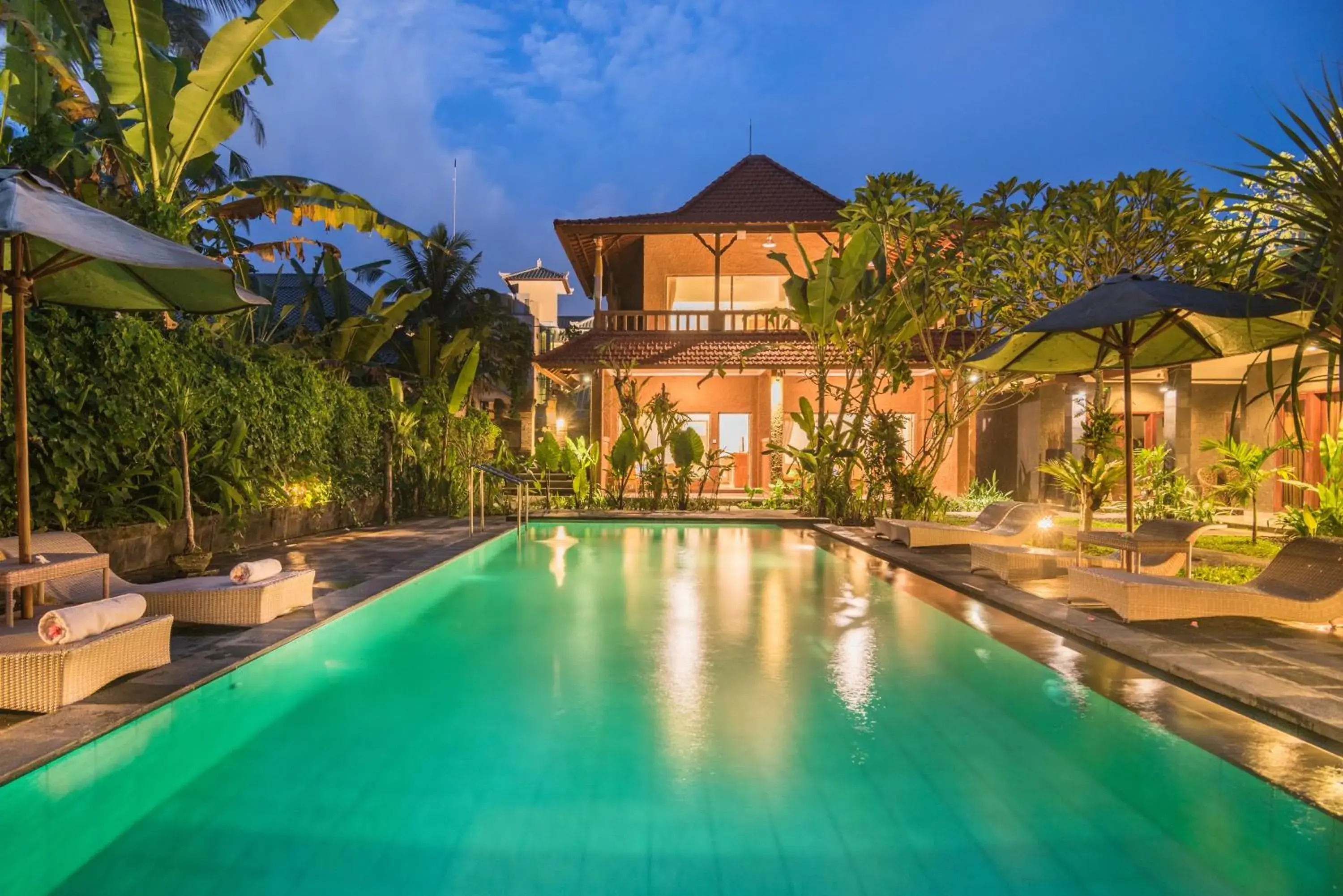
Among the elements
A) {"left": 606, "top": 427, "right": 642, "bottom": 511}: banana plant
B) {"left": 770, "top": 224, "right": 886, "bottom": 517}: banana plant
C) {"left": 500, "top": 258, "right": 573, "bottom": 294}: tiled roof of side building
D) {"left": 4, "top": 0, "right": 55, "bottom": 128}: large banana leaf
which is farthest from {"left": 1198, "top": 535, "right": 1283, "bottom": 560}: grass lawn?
{"left": 500, "top": 258, "right": 573, "bottom": 294}: tiled roof of side building

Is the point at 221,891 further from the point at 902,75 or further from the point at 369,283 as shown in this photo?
the point at 902,75

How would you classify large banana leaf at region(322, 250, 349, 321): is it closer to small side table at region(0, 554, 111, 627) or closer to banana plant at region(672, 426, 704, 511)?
banana plant at region(672, 426, 704, 511)

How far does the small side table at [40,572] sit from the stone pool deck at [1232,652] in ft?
19.4

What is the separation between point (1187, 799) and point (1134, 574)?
2.77 metres

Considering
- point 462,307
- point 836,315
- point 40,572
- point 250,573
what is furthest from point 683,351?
point 40,572

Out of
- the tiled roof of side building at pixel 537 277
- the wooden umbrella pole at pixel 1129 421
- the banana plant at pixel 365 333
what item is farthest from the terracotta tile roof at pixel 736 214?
the tiled roof of side building at pixel 537 277

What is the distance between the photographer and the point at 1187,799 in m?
3.29

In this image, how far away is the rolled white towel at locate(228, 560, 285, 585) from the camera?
547 centimetres

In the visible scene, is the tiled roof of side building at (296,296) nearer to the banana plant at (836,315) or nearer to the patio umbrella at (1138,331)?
the banana plant at (836,315)

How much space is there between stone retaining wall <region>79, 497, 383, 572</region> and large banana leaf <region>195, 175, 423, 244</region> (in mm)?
3903

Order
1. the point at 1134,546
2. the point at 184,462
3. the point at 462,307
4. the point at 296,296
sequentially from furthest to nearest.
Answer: the point at 296,296 < the point at 462,307 < the point at 184,462 < the point at 1134,546

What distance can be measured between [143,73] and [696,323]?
47.1 feet

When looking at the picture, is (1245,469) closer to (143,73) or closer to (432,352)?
(143,73)

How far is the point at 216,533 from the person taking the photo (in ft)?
29.0
